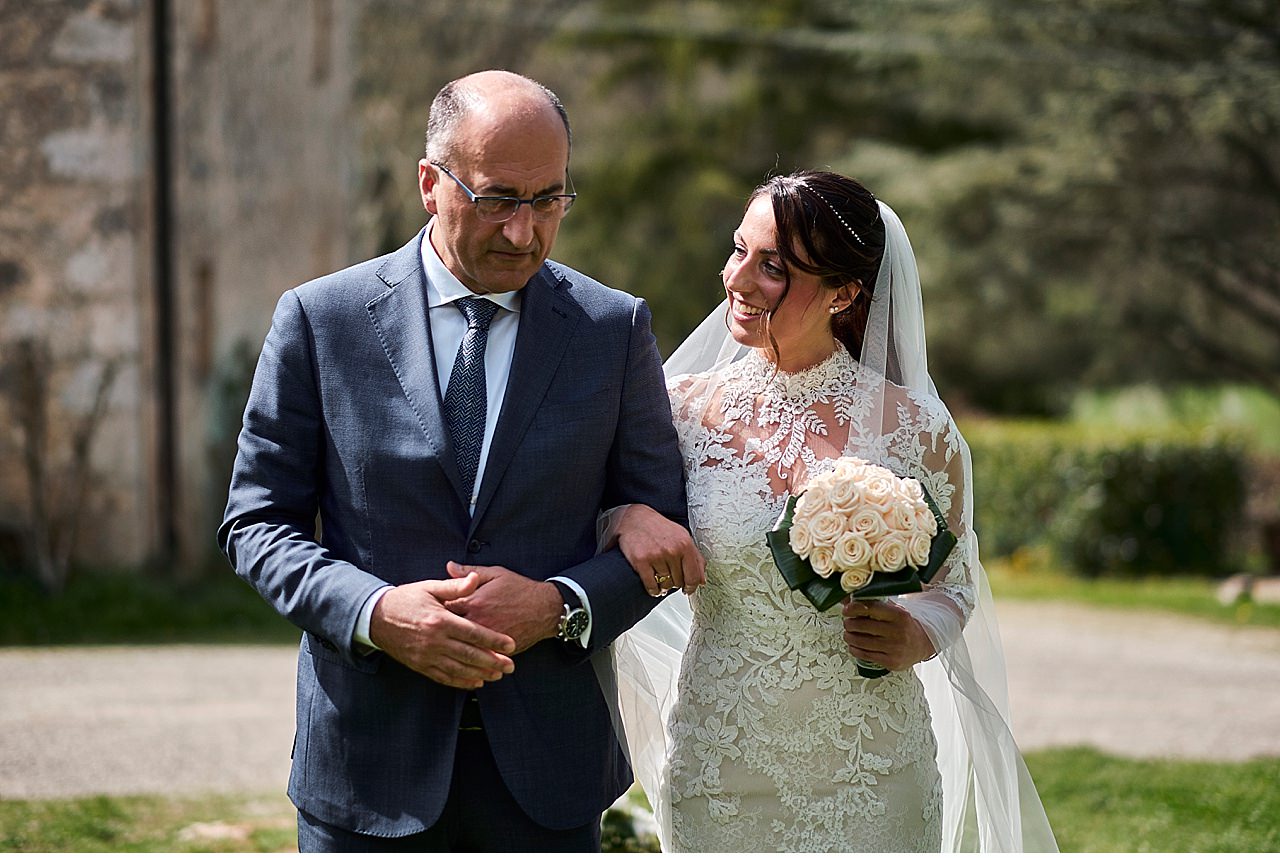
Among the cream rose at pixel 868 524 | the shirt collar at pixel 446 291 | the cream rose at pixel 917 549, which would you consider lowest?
the cream rose at pixel 917 549

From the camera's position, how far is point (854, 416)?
12.2ft

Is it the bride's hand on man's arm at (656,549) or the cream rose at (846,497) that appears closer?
the bride's hand on man's arm at (656,549)

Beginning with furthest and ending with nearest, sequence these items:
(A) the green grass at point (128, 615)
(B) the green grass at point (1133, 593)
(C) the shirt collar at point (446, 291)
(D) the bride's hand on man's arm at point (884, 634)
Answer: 1. (B) the green grass at point (1133, 593)
2. (A) the green grass at point (128, 615)
3. (D) the bride's hand on man's arm at point (884, 634)
4. (C) the shirt collar at point (446, 291)

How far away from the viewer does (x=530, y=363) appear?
314 cm

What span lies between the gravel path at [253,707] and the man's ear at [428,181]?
444cm

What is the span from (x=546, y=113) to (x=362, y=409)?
2.32 ft

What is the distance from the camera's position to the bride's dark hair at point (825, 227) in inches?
142

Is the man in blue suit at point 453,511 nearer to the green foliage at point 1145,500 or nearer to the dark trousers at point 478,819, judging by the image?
the dark trousers at point 478,819

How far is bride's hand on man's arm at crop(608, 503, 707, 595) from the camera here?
306cm

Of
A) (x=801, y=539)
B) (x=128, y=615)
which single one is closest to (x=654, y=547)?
(x=801, y=539)

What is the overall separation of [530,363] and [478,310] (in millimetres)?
172

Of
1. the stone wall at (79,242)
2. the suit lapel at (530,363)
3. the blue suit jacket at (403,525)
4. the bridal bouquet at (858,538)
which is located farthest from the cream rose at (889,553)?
the stone wall at (79,242)

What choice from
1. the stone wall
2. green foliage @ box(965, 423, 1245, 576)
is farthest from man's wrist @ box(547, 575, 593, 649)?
green foliage @ box(965, 423, 1245, 576)

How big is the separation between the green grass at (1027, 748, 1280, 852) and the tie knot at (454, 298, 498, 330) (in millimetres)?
3767
